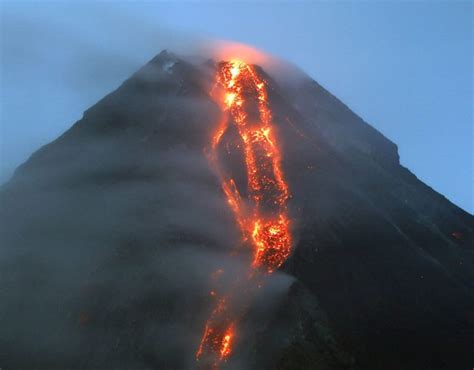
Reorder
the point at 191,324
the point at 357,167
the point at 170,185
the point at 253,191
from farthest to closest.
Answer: the point at 357,167 → the point at 170,185 → the point at 253,191 → the point at 191,324

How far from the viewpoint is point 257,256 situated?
101 feet

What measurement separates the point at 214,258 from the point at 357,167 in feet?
53.1

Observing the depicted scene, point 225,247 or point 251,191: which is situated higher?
point 251,191

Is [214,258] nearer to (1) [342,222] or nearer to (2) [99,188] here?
(1) [342,222]

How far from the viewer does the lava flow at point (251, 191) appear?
26453 millimetres

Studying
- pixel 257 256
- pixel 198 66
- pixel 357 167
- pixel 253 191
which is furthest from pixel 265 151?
pixel 198 66

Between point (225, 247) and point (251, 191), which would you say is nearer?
point (225, 247)

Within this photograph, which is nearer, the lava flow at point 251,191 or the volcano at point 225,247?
the volcano at point 225,247

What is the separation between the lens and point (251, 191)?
3581cm

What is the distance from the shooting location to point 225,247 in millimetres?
32188

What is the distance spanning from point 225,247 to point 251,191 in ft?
16.8

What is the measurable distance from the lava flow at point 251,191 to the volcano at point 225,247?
0.11 metres

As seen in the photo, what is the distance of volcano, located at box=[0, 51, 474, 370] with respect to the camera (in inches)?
998

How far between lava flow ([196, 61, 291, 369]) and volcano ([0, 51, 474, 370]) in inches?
4.3
